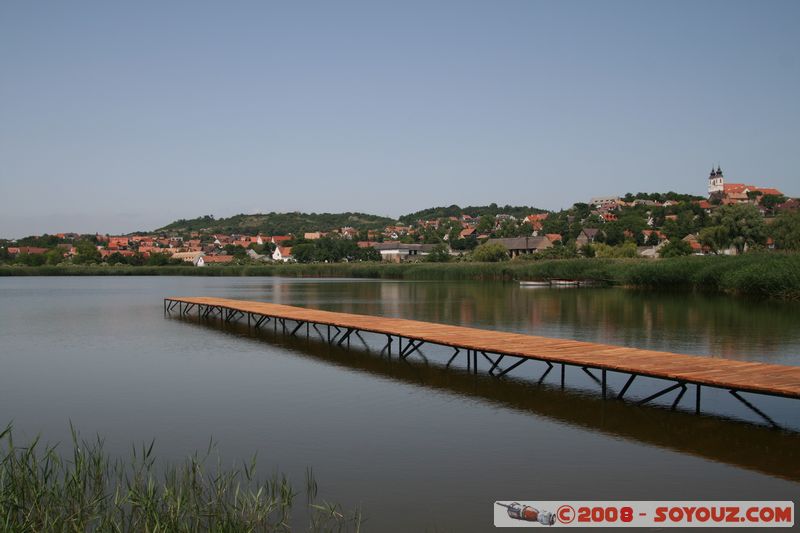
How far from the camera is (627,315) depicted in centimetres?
2931

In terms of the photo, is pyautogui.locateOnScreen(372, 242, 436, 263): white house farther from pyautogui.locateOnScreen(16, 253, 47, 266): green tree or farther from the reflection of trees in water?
the reflection of trees in water

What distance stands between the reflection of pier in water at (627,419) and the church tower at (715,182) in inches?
7260

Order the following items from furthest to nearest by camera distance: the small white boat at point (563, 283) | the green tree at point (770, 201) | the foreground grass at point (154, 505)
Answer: the green tree at point (770, 201) → the small white boat at point (563, 283) → the foreground grass at point (154, 505)

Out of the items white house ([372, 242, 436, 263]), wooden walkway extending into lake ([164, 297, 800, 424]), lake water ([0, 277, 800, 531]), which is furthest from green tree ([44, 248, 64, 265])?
wooden walkway extending into lake ([164, 297, 800, 424])

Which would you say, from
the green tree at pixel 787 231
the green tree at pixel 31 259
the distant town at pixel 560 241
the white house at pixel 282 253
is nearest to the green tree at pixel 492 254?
the distant town at pixel 560 241

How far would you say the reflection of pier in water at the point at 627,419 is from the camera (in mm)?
9359

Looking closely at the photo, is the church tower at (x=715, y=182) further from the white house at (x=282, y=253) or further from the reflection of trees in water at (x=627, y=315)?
the reflection of trees in water at (x=627, y=315)

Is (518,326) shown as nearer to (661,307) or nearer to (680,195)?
(661,307)

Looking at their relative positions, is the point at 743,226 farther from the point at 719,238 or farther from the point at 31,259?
the point at 31,259

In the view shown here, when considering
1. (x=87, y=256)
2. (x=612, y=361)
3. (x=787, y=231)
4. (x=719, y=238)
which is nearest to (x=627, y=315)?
(x=612, y=361)

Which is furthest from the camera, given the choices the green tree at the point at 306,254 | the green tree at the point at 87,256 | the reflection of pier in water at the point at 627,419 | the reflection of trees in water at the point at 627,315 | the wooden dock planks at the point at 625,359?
the green tree at the point at 306,254

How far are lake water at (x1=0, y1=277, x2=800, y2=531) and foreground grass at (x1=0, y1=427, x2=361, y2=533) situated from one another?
1.62 feet

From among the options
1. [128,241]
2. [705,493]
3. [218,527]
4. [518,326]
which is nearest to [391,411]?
[705,493]

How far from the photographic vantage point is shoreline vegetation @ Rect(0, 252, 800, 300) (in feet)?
125
